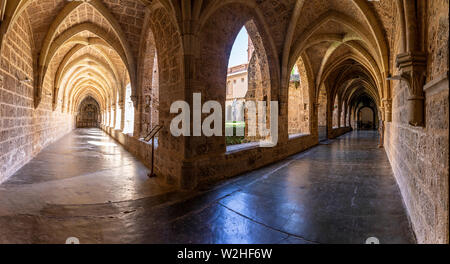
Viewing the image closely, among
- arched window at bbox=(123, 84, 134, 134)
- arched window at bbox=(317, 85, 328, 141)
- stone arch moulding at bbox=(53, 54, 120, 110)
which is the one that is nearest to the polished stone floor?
arched window at bbox=(123, 84, 134, 134)

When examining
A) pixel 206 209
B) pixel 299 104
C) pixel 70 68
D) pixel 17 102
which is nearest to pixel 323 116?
pixel 299 104

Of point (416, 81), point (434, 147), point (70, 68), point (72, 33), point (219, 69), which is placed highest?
point (72, 33)

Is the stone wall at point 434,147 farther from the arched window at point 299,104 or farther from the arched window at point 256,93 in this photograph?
the arched window at point 299,104

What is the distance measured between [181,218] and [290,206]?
4.34 ft

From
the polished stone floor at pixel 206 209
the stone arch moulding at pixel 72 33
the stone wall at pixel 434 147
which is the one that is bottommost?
the polished stone floor at pixel 206 209

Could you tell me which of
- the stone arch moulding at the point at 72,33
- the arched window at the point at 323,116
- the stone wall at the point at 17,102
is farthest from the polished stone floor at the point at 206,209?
the arched window at the point at 323,116

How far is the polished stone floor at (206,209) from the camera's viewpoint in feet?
6.79

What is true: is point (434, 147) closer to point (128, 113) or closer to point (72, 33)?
point (72, 33)

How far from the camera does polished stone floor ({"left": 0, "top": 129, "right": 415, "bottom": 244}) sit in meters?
2.07

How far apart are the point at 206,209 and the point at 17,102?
479 cm

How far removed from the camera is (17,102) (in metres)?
4.66

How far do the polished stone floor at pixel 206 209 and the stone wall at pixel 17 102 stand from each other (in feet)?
1.90

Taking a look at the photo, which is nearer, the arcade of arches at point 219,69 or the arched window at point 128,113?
the arcade of arches at point 219,69
